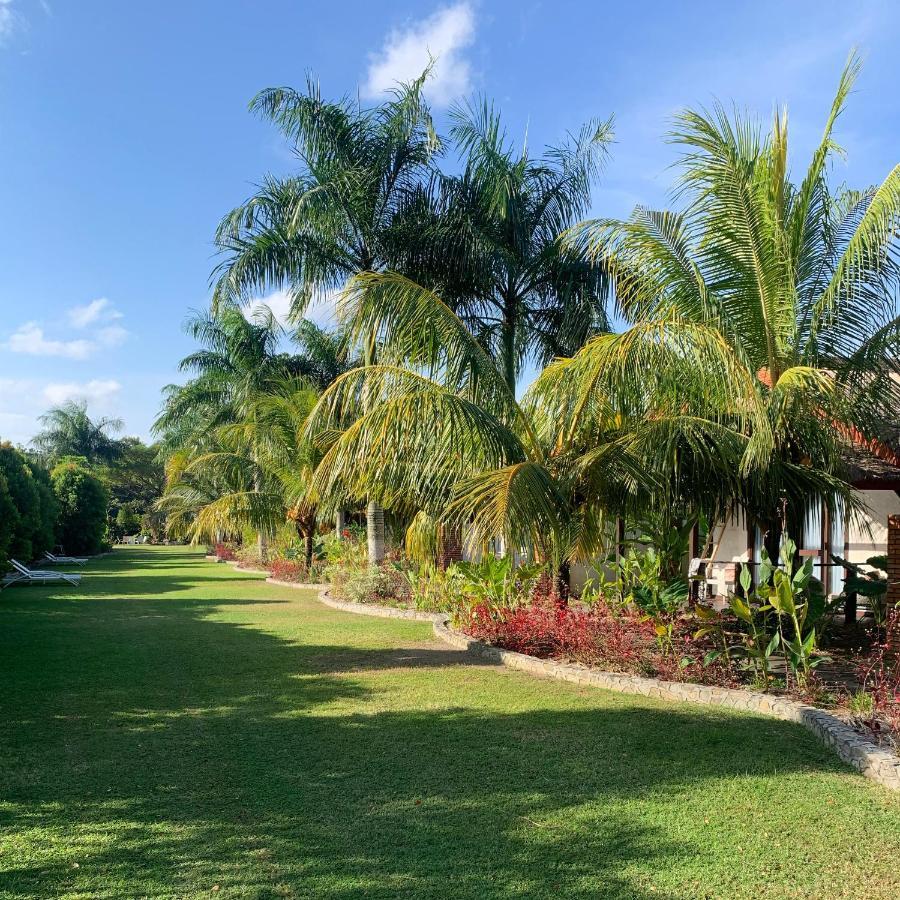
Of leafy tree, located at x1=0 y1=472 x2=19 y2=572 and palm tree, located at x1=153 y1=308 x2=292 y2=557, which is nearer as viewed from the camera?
leafy tree, located at x1=0 y1=472 x2=19 y2=572

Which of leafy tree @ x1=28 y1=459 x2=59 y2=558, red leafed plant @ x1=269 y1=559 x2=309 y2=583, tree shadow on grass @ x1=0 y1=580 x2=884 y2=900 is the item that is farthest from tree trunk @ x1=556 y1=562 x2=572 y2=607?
leafy tree @ x1=28 y1=459 x2=59 y2=558

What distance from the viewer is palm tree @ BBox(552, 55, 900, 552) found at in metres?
7.54

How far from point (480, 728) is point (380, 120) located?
11.9 m

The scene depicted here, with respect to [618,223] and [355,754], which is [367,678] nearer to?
[355,754]

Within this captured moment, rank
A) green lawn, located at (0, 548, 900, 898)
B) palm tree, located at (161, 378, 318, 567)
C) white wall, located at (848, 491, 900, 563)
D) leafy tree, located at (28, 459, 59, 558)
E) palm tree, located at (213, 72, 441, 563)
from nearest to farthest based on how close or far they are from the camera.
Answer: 1. green lawn, located at (0, 548, 900, 898)
2. white wall, located at (848, 491, 900, 563)
3. palm tree, located at (213, 72, 441, 563)
4. palm tree, located at (161, 378, 318, 567)
5. leafy tree, located at (28, 459, 59, 558)

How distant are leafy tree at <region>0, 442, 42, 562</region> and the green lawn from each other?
11.6m

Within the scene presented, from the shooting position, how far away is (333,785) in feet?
15.7

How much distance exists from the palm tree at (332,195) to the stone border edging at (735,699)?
277 inches

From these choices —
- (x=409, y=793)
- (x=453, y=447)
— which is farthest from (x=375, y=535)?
(x=409, y=793)

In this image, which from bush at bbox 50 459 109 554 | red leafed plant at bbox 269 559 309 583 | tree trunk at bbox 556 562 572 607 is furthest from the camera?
bush at bbox 50 459 109 554

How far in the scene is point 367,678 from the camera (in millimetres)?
8094

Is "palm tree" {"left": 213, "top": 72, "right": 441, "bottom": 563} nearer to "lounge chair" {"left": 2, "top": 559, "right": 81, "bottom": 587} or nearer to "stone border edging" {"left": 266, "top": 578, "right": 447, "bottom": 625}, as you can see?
"stone border edging" {"left": 266, "top": 578, "right": 447, "bottom": 625}

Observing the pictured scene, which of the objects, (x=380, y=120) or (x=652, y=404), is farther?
(x=380, y=120)

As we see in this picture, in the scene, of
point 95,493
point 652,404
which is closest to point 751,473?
point 652,404
